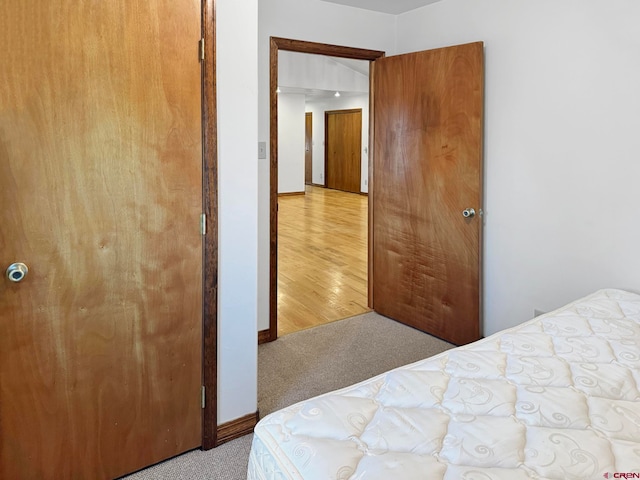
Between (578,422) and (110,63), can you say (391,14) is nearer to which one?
(110,63)

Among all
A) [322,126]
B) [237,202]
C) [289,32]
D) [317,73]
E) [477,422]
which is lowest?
[477,422]

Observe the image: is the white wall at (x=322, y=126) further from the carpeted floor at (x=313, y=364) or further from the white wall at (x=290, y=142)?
the carpeted floor at (x=313, y=364)

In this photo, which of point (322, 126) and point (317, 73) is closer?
point (317, 73)

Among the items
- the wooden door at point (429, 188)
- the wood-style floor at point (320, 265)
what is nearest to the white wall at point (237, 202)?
the wood-style floor at point (320, 265)

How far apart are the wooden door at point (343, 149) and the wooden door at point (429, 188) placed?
25.1 ft

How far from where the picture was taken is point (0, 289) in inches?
58.8

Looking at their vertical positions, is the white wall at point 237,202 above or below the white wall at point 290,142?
below

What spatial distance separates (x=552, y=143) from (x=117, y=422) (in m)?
2.56

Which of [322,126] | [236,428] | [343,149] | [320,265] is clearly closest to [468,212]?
[236,428]

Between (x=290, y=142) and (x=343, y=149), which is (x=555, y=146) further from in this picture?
(x=343, y=149)

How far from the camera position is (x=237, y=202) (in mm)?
1978

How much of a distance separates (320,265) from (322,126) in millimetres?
7978

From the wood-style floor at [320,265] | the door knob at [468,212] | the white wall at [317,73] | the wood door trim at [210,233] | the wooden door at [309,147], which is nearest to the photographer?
the wood door trim at [210,233]

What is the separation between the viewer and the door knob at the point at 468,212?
296 cm
